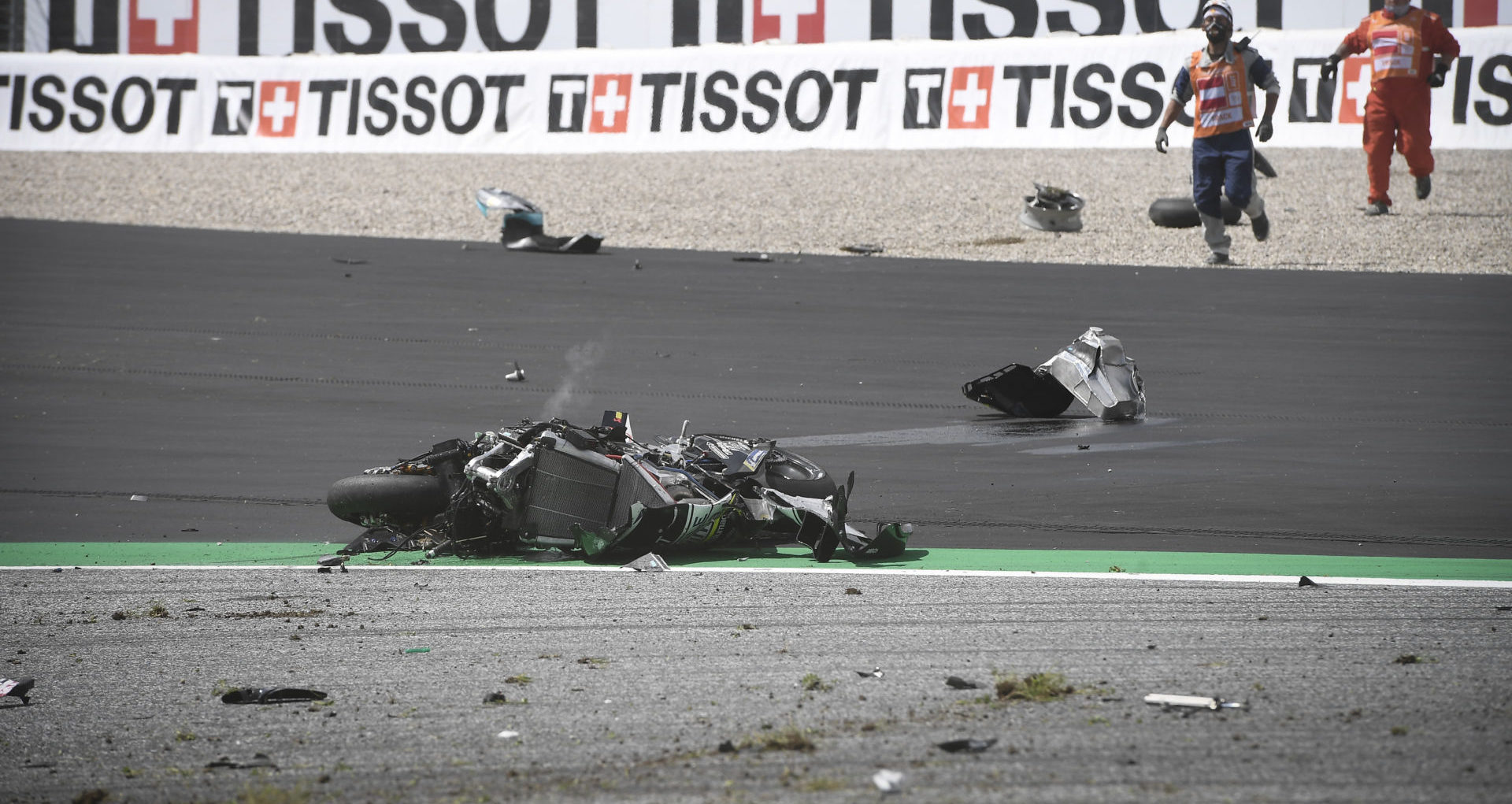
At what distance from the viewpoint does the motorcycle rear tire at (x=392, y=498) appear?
679cm

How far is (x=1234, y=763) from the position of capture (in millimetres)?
3662

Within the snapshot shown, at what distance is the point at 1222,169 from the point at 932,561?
968 centimetres

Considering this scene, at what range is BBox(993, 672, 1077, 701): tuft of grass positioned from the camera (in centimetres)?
428

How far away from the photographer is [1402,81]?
54.1 ft

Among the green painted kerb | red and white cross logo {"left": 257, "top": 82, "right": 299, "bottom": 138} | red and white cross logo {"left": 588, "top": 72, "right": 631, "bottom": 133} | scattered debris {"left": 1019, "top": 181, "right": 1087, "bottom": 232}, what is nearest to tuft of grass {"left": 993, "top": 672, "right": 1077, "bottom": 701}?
the green painted kerb

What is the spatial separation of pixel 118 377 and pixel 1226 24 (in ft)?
34.0

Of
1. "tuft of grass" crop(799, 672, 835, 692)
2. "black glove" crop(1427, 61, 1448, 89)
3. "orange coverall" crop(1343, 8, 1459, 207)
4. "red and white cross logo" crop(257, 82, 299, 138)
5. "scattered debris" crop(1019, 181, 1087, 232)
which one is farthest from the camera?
"red and white cross logo" crop(257, 82, 299, 138)

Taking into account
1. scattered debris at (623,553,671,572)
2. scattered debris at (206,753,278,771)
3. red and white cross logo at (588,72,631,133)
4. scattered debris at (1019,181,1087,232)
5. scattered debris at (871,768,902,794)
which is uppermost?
red and white cross logo at (588,72,631,133)

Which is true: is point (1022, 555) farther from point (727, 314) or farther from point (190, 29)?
point (190, 29)

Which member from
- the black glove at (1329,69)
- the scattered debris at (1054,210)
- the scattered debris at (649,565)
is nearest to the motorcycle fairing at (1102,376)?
the scattered debris at (649,565)

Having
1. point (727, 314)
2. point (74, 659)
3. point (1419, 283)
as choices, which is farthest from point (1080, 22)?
point (74, 659)

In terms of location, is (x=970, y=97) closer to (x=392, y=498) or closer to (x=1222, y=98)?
(x=1222, y=98)

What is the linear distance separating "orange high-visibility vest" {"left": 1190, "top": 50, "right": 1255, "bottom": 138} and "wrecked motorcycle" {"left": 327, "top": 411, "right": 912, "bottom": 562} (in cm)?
899

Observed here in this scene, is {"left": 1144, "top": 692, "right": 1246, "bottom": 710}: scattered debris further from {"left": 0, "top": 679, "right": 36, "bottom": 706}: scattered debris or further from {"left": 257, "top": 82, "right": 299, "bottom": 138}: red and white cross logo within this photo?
{"left": 257, "top": 82, "right": 299, "bottom": 138}: red and white cross logo
